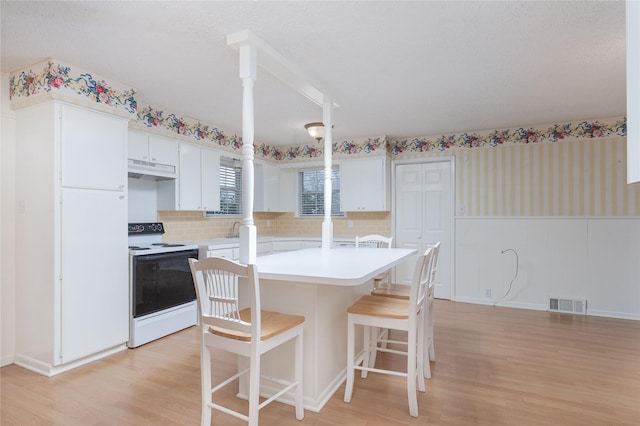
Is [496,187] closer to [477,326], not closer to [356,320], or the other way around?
[477,326]

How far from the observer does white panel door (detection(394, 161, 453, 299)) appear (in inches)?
203

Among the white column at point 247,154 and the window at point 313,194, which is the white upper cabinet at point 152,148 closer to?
the white column at point 247,154

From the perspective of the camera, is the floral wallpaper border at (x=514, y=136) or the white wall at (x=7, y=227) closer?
the white wall at (x=7, y=227)

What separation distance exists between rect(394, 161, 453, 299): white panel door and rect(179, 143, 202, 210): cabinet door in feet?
9.57

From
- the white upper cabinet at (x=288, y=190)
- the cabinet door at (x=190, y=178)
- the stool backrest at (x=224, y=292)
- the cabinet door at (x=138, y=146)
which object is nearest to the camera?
the stool backrest at (x=224, y=292)

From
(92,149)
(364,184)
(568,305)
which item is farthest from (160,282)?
(568,305)

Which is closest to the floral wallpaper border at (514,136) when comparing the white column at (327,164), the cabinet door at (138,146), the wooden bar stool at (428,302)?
the white column at (327,164)

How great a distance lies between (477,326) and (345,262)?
89.5 inches

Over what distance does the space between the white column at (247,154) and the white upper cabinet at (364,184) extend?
122 inches

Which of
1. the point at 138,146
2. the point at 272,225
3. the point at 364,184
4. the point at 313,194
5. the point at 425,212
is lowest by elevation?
the point at 272,225

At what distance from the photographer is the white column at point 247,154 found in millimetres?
2336

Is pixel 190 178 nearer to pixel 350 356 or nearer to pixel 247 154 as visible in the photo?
pixel 247 154

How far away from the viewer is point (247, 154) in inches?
92.2

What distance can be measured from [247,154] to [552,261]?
421 cm
